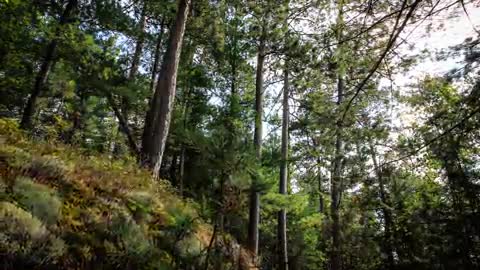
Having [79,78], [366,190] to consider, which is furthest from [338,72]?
[79,78]

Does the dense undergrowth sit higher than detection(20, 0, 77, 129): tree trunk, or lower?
lower

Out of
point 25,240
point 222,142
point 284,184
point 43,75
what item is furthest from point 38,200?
point 284,184

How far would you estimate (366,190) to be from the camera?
21.4ft

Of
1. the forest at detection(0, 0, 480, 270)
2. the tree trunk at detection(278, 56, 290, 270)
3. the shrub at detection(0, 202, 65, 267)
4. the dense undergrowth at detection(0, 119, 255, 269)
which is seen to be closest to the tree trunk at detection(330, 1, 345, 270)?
the forest at detection(0, 0, 480, 270)

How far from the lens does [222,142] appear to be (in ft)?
14.9

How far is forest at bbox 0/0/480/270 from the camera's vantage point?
4070 mm

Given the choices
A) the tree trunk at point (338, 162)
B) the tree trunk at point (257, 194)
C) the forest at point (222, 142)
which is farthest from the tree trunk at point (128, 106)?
the tree trunk at point (338, 162)

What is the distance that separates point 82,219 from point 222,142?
5.40 ft

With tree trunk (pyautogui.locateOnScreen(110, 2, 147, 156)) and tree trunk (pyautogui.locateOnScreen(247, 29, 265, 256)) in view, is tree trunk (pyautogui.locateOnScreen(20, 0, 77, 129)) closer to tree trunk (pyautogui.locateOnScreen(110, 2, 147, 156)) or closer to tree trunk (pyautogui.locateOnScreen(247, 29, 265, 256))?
tree trunk (pyautogui.locateOnScreen(110, 2, 147, 156))

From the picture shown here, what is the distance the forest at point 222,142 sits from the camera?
4.07 m

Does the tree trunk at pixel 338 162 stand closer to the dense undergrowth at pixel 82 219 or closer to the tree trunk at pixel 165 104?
the dense undergrowth at pixel 82 219

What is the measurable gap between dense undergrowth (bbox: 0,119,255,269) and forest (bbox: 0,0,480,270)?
0.02 metres

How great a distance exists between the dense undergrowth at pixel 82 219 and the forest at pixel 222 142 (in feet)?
0.06

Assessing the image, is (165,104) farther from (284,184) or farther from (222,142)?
(284,184)
